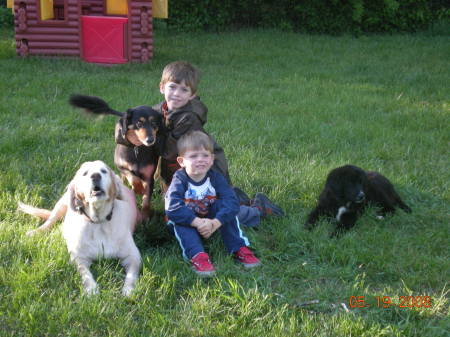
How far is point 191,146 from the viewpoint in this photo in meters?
3.69

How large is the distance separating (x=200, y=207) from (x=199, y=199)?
6cm

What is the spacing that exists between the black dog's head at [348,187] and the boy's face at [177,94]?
143 centimetres

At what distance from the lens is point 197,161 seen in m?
3.71

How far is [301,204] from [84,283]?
2173 mm

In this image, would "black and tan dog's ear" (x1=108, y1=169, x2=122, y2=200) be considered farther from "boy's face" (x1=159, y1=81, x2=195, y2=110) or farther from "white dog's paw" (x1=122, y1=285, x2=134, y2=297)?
"boy's face" (x1=159, y1=81, x2=195, y2=110)

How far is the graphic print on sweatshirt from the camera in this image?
12.5 feet

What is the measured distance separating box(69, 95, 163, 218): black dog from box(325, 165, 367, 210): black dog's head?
1.52 metres

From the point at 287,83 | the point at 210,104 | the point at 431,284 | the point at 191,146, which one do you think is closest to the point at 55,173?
the point at 191,146

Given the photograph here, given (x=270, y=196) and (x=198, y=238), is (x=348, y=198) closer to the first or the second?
(x=270, y=196)

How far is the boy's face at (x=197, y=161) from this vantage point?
3.70 m

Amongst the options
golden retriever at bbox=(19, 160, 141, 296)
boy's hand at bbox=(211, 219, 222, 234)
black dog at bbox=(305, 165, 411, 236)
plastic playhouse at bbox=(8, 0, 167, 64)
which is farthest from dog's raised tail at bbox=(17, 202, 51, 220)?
plastic playhouse at bbox=(8, 0, 167, 64)

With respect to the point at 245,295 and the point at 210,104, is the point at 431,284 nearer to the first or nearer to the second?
the point at 245,295

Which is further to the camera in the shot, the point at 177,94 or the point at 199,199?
the point at 177,94
